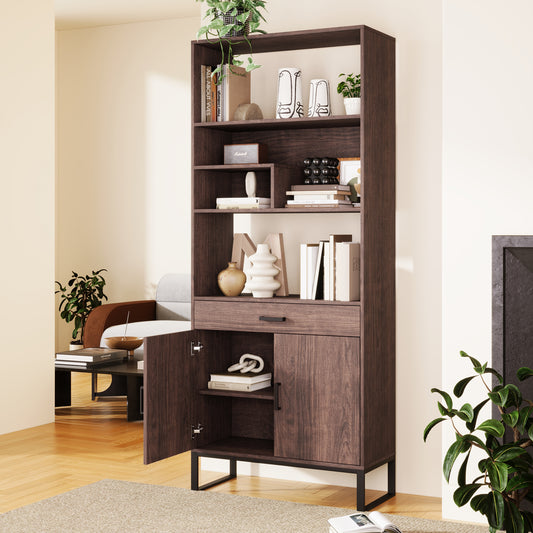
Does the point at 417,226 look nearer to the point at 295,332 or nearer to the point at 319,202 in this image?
the point at 319,202

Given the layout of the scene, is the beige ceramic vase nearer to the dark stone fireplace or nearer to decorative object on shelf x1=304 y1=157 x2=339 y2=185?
decorative object on shelf x1=304 y1=157 x2=339 y2=185

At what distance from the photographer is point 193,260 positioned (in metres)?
4.02

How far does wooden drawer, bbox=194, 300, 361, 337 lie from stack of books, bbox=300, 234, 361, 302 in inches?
2.9

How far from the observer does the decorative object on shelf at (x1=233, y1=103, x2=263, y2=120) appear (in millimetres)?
3984

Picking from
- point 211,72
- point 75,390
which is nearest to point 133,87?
point 75,390

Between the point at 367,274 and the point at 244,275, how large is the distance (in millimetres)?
658

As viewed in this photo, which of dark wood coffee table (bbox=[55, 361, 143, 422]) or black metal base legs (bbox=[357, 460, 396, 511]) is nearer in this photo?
black metal base legs (bbox=[357, 460, 396, 511])

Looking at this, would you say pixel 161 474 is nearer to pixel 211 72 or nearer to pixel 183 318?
pixel 211 72

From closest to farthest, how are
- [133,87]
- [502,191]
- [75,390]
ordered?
1. [502,191]
2. [75,390]
3. [133,87]

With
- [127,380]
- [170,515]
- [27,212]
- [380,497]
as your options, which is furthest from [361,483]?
[27,212]

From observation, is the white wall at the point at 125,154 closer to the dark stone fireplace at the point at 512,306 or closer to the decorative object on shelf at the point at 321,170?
the decorative object on shelf at the point at 321,170

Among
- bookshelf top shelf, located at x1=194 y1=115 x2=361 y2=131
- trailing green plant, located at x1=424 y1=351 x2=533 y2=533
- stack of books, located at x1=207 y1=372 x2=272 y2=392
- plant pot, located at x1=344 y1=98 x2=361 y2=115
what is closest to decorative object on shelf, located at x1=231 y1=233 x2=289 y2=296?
stack of books, located at x1=207 y1=372 x2=272 y2=392

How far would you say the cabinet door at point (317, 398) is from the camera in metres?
3.68

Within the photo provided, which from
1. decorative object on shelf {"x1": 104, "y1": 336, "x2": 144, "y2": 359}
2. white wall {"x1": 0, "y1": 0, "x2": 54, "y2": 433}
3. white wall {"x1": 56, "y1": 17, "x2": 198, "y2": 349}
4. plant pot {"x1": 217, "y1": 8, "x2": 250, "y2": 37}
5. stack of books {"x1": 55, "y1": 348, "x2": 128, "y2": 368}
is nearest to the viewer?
plant pot {"x1": 217, "y1": 8, "x2": 250, "y2": 37}
